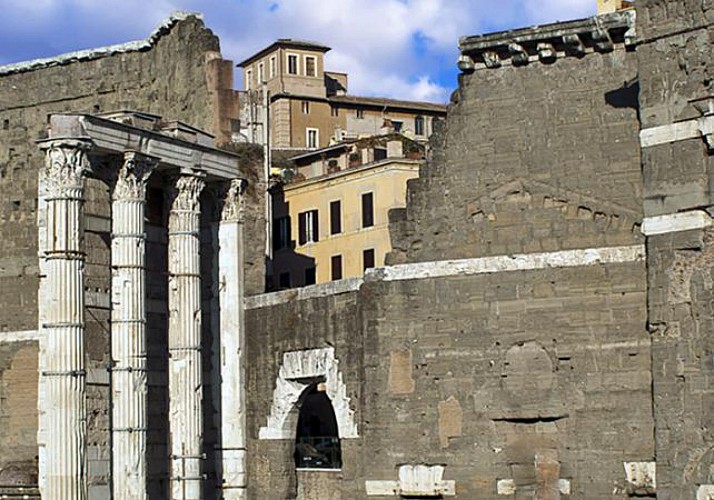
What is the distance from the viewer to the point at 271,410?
2955cm

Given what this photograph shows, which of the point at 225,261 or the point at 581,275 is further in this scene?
the point at 225,261

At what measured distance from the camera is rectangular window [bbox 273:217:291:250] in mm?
38812

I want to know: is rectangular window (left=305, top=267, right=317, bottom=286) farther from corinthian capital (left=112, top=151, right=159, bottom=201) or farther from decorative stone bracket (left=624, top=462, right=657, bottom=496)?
decorative stone bracket (left=624, top=462, right=657, bottom=496)

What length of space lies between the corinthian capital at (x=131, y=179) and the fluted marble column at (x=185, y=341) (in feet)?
4.11

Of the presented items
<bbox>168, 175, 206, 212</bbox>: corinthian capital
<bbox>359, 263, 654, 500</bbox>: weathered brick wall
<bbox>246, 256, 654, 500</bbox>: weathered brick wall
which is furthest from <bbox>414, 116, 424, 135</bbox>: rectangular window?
<bbox>359, 263, 654, 500</bbox>: weathered brick wall

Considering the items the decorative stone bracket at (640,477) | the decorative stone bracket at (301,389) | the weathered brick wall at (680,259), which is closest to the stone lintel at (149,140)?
the decorative stone bracket at (301,389)

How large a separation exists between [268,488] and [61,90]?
980 centimetres

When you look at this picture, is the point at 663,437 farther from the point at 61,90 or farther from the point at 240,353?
the point at 61,90

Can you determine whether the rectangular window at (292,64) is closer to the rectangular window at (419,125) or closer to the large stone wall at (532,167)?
the rectangular window at (419,125)

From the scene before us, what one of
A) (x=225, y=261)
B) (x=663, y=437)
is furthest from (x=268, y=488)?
(x=663, y=437)

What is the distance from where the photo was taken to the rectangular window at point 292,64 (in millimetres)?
58969

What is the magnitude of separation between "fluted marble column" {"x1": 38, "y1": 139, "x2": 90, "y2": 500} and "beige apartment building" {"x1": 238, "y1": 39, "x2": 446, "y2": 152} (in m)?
26.2

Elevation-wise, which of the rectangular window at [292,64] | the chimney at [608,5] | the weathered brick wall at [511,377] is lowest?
the weathered brick wall at [511,377]

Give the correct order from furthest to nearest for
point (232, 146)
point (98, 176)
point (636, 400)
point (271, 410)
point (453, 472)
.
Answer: point (232, 146) < point (271, 410) < point (98, 176) < point (453, 472) < point (636, 400)
